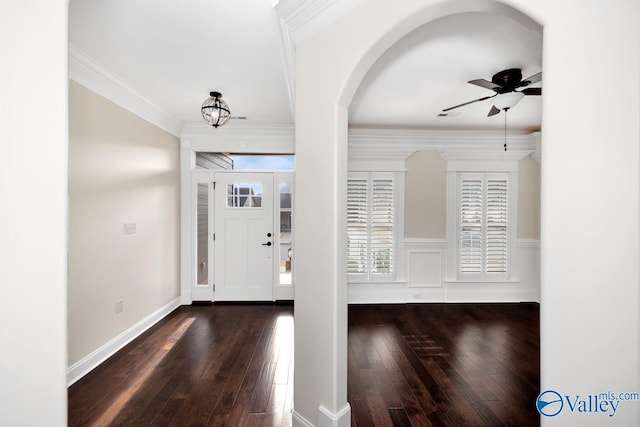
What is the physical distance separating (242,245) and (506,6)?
4.03 meters

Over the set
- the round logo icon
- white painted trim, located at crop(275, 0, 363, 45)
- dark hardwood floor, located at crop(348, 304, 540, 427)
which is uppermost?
white painted trim, located at crop(275, 0, 363, 45)

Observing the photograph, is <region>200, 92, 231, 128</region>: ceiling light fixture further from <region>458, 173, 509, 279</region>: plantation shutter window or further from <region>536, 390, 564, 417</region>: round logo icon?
<region>458, 173, 509, 279</region>: plantation shutter window

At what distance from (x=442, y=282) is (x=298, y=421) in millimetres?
3436

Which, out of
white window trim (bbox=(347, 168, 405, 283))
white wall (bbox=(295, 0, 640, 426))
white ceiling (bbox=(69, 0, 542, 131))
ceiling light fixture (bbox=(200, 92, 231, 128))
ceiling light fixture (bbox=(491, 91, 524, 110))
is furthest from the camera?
white window trim (bbox=(347, 168, 405, 283))

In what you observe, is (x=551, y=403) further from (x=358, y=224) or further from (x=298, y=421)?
(x=358, y=224)

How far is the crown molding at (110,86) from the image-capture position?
7.97ft

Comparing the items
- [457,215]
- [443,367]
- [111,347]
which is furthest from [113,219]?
[457,215]

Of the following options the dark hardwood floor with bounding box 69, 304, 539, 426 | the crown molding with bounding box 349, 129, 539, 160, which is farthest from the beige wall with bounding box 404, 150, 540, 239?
the dark hardwood floor with bounding box 69, 304, 539, 426

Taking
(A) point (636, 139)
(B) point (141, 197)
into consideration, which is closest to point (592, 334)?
(A) point (636, 139)

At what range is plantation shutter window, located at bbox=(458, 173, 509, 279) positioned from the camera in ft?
15.1

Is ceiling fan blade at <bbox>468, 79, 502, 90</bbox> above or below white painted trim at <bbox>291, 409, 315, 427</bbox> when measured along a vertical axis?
above

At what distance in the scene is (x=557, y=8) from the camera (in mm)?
1061

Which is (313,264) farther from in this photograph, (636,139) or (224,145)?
(224,145)

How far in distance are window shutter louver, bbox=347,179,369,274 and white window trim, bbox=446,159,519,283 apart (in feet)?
4.15
